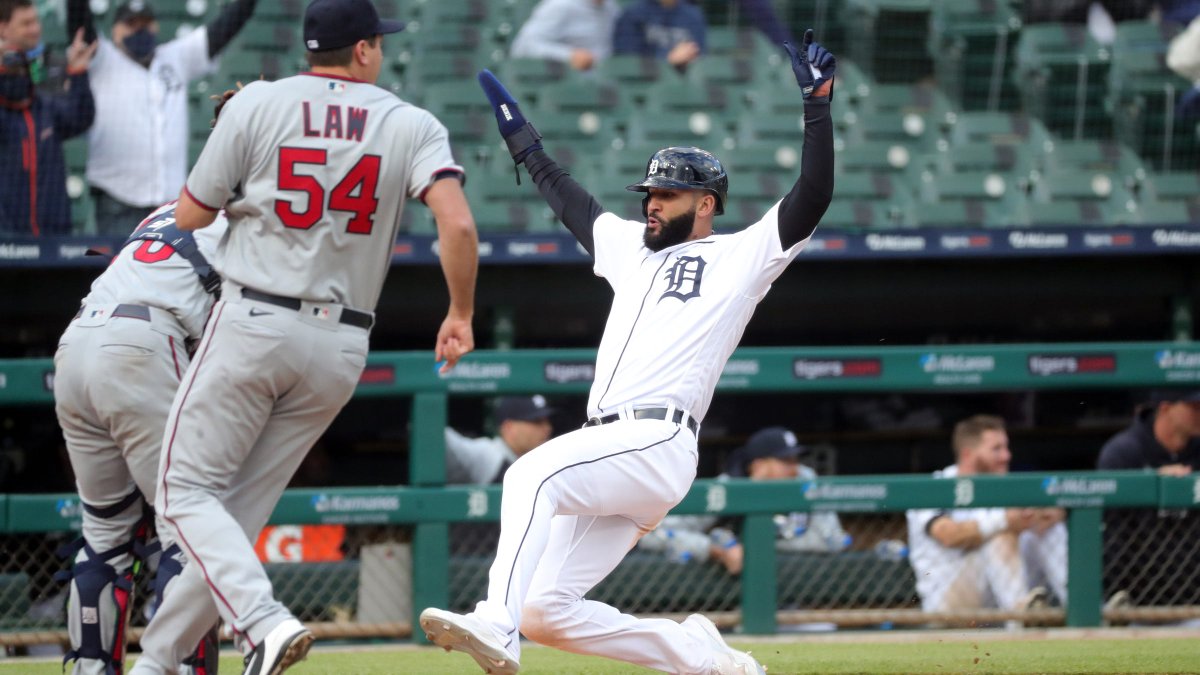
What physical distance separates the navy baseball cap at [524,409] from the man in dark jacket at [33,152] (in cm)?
273

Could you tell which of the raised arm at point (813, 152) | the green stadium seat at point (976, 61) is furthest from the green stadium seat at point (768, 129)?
the raised arm at point (813, 152)

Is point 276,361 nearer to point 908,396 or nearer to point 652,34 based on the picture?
point 908,396

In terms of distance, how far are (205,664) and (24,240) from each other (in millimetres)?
3664

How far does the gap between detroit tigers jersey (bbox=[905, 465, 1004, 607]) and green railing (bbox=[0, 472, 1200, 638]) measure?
16cm

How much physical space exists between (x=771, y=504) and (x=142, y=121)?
162 inches

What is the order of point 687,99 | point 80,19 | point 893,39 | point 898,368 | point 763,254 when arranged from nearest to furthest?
point 763,254 → point 898,368 → point 80,19 → point 687,99 → point 893,39

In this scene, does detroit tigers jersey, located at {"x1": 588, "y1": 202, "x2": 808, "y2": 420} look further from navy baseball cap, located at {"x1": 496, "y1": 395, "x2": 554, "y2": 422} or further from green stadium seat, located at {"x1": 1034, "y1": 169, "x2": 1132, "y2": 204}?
green stadium seat, located at {"x1": 1034, "y1": 169, "x2": 1132, "y2": 204}

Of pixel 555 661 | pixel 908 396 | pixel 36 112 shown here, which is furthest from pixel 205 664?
pixel 908 396

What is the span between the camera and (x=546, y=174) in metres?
4.44

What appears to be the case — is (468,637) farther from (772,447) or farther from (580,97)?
(580,97)

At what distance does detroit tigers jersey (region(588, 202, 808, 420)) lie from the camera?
3.82 metres

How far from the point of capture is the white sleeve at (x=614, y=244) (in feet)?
13.8

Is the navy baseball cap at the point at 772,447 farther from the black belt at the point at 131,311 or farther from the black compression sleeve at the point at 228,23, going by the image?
the black compression sleeve at the point at 228,23

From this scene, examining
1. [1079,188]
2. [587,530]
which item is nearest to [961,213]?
[1079,188]
